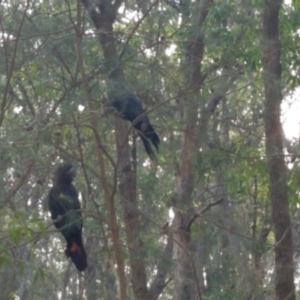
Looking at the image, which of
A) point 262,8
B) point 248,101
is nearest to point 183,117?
point 262,8

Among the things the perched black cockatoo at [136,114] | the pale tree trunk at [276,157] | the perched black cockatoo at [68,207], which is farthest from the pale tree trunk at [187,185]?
the perched black cockatoo at [68,207]

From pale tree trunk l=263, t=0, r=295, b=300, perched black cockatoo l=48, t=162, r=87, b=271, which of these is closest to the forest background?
pale tree trunk l=263, t=0, r=295, b=300

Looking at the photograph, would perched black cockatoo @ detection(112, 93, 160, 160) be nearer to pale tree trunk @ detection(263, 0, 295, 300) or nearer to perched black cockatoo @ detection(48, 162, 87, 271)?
perched black cockatoo @ detection(48, 162, 87, 271)

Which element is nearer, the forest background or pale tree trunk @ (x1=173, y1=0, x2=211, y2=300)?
the forest background

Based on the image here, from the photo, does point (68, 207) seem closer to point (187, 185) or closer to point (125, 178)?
point (125, 178)

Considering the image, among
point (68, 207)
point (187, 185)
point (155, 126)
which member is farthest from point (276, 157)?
point (187, 185)

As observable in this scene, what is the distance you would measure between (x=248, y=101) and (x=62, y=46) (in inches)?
101

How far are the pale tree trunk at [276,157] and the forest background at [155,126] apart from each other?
0.04 ft

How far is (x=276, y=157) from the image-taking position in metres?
5.98

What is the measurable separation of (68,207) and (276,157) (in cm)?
159

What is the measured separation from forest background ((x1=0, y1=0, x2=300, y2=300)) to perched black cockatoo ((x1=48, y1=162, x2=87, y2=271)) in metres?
0.11

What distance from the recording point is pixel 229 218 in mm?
6488

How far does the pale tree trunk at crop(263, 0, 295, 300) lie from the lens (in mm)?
6070

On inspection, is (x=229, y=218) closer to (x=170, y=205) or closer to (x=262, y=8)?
(x=170, y=205)
